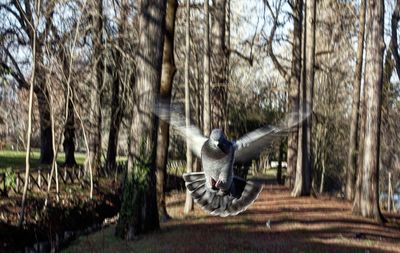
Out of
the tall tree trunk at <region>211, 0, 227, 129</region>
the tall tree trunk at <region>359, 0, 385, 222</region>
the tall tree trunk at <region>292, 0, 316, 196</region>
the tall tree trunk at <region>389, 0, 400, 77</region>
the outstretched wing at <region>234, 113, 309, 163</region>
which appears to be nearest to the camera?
the outstretched wing at <region>234, 113, 309, 163</region>

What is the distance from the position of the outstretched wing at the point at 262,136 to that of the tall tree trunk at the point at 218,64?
1607cm

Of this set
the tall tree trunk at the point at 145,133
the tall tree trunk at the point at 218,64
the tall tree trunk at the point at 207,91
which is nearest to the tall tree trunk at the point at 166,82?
the tall tree trunk at the point at 145,133

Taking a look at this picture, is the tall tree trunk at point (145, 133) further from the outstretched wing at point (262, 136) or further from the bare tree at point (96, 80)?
the outstretched wing at point (262, 136)

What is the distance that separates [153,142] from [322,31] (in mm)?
24842

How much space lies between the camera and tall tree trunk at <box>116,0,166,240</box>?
48.0 feet

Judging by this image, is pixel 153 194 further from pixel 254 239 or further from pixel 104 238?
pixel 254 239

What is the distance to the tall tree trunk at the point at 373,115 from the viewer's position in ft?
68.1

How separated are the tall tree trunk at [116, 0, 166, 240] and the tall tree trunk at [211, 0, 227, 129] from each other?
29.4ft

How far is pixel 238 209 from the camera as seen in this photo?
305 inches

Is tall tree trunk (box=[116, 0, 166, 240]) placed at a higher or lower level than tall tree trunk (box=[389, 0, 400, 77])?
lower

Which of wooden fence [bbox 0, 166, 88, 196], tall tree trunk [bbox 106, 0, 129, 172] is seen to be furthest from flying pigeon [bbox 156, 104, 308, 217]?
tall tree trunk [bbox 106, 0, 129, 172]

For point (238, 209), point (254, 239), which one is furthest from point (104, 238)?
point (238, 209)

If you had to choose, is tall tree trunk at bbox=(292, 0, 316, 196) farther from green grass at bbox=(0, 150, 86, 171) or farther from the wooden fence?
green grass at bbox=(0, 150, 86, 171)

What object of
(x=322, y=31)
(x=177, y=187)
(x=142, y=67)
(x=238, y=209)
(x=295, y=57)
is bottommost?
(x=177, y=187)
